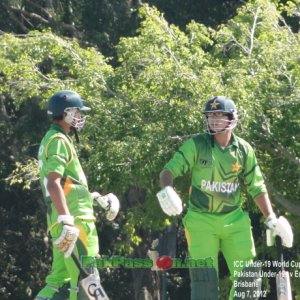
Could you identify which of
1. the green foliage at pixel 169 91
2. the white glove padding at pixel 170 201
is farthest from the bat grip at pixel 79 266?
the green foliage at pixel 169 91

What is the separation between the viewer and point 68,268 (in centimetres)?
794

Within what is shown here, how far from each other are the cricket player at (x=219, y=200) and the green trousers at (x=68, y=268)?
2.24 ft

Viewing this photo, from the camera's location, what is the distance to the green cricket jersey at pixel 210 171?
812 centimetres

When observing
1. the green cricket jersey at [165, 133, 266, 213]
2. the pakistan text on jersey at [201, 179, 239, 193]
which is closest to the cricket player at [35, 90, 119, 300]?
the green cricket jersey at [165, 133, 266, 213]

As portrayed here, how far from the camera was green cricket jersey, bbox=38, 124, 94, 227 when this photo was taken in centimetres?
797

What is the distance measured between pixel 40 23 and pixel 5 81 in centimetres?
440

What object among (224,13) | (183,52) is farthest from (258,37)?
(224,13)

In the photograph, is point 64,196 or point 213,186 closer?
point 64,196

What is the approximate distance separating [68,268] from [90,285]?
12.4 inches

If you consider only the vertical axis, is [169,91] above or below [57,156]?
above

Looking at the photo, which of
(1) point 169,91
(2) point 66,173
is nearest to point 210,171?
(2) point 66,173

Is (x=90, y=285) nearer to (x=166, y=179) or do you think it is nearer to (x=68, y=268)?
(x=68, y=268)

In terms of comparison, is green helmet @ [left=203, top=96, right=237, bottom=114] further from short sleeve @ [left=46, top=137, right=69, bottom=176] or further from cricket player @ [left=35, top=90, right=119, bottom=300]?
short sleeve @ [left=46, top=137, right=69, bottom=176]

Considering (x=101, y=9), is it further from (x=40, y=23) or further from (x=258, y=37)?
(x=258, y=37)
